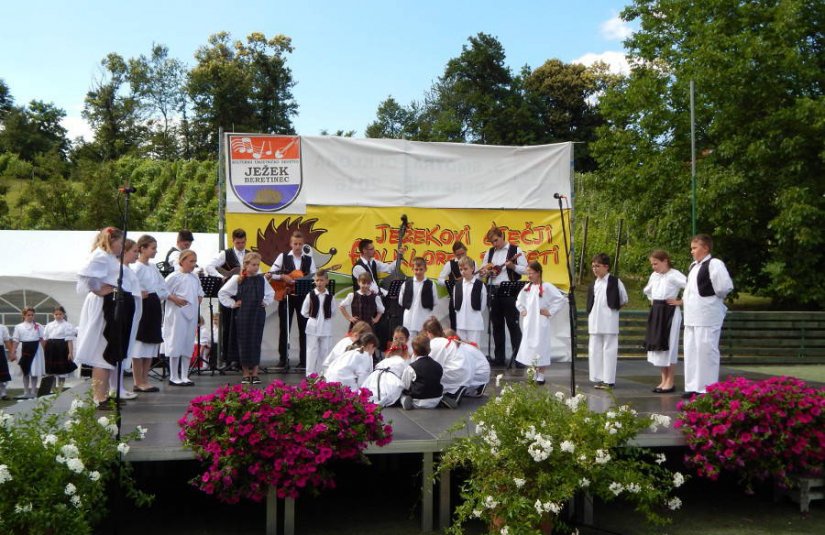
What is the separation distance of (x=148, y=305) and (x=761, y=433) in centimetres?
595

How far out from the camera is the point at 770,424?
5.95m

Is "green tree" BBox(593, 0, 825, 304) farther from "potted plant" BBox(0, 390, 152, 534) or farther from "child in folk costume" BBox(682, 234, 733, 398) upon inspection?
"potted plant" BBox(0, 390, 152, 534)

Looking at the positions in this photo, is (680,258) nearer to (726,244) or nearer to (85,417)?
(726,244)

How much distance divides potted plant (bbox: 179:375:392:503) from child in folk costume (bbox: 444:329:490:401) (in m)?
2.77

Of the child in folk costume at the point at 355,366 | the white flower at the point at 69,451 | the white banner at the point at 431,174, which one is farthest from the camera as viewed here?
the white banner at the point at 431,174

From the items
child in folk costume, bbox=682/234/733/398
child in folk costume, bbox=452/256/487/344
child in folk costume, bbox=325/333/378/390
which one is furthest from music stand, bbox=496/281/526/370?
child in folk costume, bbox=325/333/378/390

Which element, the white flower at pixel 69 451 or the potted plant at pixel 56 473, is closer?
the potted plant at pixel 56 473

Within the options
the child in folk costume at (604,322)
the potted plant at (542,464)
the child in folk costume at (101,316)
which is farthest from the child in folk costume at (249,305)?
the potted plant at (542,464)

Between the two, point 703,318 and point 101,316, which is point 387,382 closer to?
point 101,316

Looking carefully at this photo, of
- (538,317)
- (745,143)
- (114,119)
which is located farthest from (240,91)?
(538,317)

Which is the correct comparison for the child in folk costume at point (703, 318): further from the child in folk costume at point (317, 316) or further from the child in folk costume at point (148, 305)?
the child in folk costume at point (148, 305)

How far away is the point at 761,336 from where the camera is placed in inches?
637

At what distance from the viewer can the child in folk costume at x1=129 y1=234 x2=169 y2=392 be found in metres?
8.17

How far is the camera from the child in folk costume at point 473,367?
328 inches
